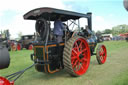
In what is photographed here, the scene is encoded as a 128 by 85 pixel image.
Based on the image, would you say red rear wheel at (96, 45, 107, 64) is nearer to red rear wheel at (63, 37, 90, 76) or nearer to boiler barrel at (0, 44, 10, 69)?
red rear wheel at (63, 37, 90, 76)

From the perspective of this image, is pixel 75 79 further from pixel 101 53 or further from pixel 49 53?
pixel 101 53

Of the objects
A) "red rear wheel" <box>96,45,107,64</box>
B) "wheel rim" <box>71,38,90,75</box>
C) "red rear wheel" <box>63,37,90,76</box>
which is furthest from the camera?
"red rear wheel" <box>96,45,107,64</box>

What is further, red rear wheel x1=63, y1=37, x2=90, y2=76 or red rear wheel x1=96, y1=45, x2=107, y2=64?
red rear wheel x1=96, y1=45, x2=107, y2=64

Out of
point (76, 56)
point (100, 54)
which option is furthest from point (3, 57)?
point (100, 54)

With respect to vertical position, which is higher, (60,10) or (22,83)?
(60,10)

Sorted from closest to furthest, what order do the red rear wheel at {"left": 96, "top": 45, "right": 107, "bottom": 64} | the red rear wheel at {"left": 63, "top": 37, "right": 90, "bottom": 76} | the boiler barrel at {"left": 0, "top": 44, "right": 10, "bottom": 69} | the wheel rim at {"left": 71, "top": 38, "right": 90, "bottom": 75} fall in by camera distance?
the boiler barrel at {"left": 0, "top": 44, "right": 10, "bottom": 69}, the red rear wheel at {"left": 63, "top": 37, "right": 90, "bottom": 76}, the wheel rim at {"left": 71, "top": 38, "right": 90, "bottom": 75}, the red rear wheel at {"left": 96, "top": 45, "right": 107, "bottom": 64}

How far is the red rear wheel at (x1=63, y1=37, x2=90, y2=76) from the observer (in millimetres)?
3598


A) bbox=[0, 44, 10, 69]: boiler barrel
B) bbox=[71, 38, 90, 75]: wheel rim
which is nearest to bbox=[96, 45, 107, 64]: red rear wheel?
bbox=[71, 38, 90, 75]: wheel rim

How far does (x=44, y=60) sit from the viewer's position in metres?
3.66

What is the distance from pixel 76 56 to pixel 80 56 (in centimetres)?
18

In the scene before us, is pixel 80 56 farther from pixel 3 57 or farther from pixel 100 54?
pixel 3 57

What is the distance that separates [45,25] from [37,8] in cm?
52

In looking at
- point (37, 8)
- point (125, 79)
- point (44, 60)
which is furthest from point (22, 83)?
point (125, 79)

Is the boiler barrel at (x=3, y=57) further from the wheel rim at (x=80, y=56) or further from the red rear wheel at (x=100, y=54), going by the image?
the red rear wheel at (x=100, y=54)
